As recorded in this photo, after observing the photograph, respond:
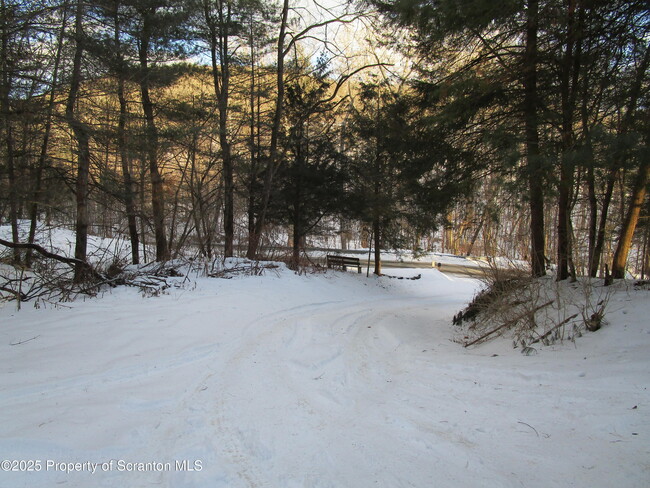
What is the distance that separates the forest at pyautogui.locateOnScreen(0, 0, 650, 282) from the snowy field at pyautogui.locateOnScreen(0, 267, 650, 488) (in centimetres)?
249

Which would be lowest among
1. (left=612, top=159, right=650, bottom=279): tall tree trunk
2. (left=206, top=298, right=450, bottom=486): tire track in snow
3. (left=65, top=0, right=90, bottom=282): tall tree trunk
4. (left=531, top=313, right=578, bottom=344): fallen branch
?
(left=206, top=298, right=450, bottom=486): tire track in snow

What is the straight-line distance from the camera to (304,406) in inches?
137

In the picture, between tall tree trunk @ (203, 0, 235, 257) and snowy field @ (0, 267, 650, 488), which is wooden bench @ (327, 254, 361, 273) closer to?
tall tree trunk @ (203, 0, 235, 257)

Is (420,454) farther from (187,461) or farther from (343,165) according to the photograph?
(343,165)

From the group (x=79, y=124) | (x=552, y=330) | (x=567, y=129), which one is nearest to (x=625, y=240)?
(x=567, y=129)

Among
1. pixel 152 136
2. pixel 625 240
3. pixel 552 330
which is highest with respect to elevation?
pixel 152 136

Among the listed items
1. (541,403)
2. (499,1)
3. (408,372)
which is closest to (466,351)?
(408,372)

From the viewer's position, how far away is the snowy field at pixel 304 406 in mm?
2432

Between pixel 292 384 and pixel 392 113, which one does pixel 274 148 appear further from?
pixel 292 384

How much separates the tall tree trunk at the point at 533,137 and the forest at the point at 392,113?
1.6 inches

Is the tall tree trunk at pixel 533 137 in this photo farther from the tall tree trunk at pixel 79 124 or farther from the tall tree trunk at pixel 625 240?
the tall tree trunk at pixel 79 124

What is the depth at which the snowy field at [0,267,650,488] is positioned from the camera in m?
2.43

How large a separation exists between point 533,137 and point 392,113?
4.44 metres

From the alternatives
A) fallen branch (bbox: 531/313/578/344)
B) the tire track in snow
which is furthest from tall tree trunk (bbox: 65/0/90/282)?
fallen branch (bbox: 531/313/578/344)
